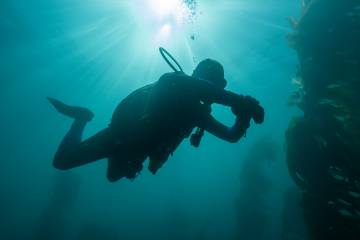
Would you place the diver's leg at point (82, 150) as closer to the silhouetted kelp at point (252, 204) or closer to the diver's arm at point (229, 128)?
the diver's arm at point (229, 128)

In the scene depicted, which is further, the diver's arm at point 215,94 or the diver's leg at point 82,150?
the diver's leg at point 82,150

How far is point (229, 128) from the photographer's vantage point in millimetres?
4996

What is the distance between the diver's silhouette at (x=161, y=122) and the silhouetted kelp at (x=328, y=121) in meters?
5.31

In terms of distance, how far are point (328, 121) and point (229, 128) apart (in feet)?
18.7

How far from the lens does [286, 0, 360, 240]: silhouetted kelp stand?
8.15m

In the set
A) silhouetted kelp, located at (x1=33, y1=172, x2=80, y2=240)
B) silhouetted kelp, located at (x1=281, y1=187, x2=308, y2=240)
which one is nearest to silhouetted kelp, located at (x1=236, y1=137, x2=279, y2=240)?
silhouetted kelp, located at (x1=281, y1=187, x2=308, y2=240)

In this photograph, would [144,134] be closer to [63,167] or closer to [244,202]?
[63,167]

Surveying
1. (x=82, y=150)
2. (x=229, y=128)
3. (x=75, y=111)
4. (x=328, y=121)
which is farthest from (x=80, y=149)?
(x=328, y=121)

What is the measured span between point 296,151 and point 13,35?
3962 centimetres

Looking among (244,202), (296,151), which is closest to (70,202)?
(244,202)

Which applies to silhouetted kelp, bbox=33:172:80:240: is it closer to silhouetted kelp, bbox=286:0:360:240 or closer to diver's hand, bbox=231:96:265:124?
silhouetted kelp, bbox=286:0:360:240

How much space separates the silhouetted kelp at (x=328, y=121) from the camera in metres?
8.15

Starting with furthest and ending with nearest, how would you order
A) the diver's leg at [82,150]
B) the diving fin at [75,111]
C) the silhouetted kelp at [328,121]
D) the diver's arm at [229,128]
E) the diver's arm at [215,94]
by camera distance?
1. the silhouetted kelp at [328,121]
2. the diving fin at [75,111]
3. the diver's leg at [82,150]
4. the diver's arm at [229,128]
5. the diver's arm at [215,94]

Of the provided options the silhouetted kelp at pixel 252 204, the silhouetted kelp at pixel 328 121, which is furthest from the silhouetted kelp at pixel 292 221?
the silhouetted kelp at pixel 328 121
